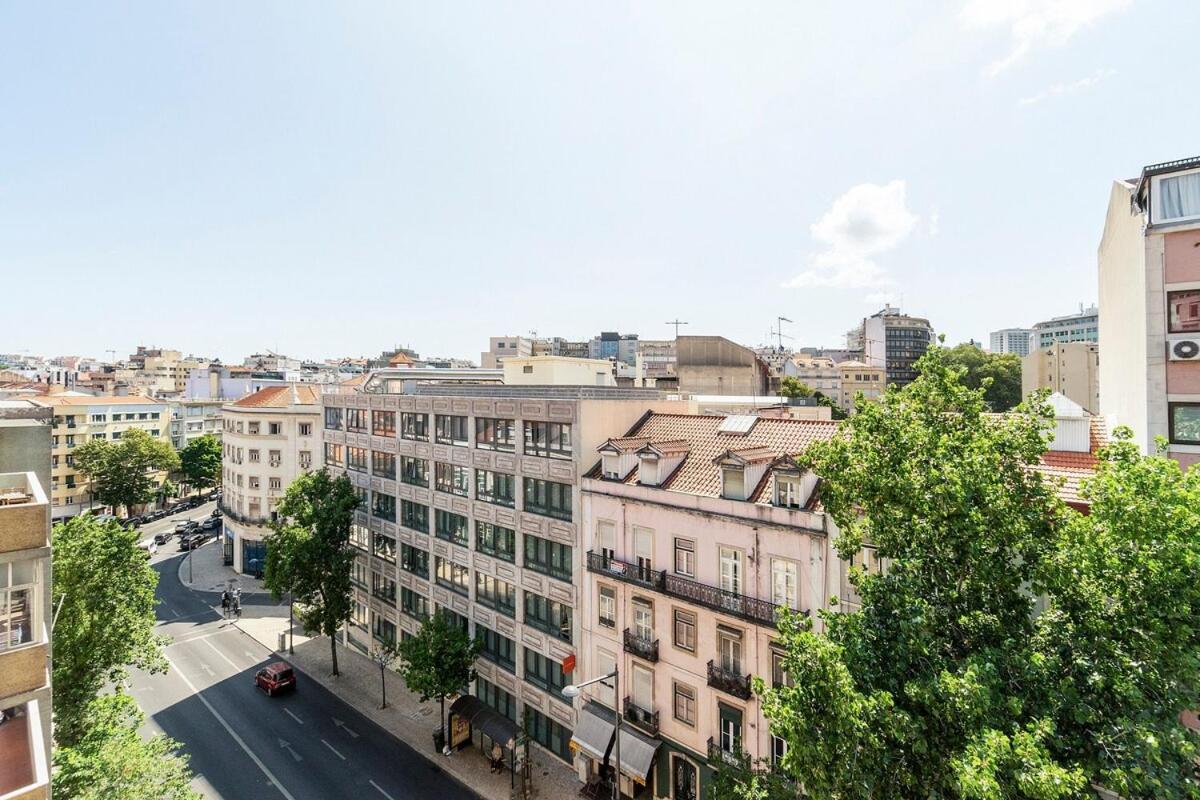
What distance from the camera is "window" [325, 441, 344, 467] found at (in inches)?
1651

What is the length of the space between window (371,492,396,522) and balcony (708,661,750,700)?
23355mm

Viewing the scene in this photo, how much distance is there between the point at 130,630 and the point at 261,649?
1867 centimetres

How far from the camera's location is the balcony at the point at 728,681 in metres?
20.2

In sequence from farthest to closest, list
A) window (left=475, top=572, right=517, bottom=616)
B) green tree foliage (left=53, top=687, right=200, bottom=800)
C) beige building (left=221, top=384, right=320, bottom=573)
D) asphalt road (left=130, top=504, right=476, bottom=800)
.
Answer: beige building (left=221, top=384, right=320, bottom=573) → window (left=475, top=572, right=517, bottom=616) → asphalt road (left=130, top=504, right=476, bottom=800) → green tree foliage (left=53, top=687, right=200, bottom=800)

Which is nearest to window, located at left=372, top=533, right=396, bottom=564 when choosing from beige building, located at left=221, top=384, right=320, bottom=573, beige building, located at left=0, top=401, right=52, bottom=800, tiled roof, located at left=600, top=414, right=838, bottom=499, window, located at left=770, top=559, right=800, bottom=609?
tiled roof, located at left=600, top=414, right=838, bottom=499

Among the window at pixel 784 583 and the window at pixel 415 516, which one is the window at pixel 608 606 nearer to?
the window at pixel 784 583

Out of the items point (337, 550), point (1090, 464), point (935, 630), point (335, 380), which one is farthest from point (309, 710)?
point (335, 380)

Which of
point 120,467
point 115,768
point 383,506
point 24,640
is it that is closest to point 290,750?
point 115,768

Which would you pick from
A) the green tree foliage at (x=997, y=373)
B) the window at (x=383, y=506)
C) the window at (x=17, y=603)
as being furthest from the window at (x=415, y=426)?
the green tree foliage at (x=997, y=373)

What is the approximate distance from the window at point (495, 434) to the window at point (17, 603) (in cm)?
1845

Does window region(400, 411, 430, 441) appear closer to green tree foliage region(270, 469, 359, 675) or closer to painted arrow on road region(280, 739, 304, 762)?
green tree foliage region(270, 469, 359, 675)

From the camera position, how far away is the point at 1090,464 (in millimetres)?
17375

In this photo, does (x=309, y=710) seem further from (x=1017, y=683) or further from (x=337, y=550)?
(x=1017, y=683)

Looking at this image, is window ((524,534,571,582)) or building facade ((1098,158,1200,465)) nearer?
building facade ((1098,158,1200,465))
